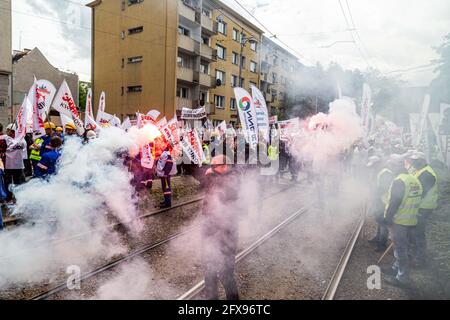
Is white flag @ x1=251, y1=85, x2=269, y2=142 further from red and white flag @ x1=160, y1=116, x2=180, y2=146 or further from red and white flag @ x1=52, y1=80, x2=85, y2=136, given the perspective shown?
red and white flag @ x1=52, y1=80, x2=85, y2=136

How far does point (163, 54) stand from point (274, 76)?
1978 centimetres

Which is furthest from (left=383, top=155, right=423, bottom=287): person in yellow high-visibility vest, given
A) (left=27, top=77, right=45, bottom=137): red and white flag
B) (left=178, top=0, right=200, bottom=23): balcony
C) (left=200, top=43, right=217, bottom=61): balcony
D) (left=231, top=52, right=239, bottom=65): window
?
(left=231, top=52, right=239, bottom=65): window

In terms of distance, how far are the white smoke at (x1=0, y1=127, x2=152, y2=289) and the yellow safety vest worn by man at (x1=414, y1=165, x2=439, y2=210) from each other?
523cm

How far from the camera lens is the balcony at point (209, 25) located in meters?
27.5

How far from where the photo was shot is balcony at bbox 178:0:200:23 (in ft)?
81.4

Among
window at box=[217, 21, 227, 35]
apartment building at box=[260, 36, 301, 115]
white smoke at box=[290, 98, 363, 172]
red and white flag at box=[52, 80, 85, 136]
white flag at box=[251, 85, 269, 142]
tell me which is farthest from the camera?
apartment building at box=[260, 36, 301, 115]

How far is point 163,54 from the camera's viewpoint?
25.0 metres

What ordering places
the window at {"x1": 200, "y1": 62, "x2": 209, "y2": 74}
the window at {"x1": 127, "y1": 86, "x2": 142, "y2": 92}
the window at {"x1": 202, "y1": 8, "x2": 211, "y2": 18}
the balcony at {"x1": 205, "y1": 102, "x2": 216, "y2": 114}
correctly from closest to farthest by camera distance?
the window at {"x1": 127, "y1": 86, "x2": 142, "y2": 92} < the window at {"x1": 202, "y1": 8, "x2": 211, "y2": 18} < the balcony at {"x1": 205, "y1": 102, "x2": 216, "y2": 114} < the window at {"x1": 200, "y1": 62, "x2": 209, "y2": 74}

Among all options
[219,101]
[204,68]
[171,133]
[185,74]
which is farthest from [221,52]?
[171,133]

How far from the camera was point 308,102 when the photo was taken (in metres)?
23.6

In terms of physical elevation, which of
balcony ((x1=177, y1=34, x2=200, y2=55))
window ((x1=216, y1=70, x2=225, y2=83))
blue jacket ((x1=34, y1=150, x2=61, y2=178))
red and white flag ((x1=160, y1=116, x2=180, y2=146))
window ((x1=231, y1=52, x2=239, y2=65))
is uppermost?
window ((x1=231, y1=52, x2=239, y2=65))

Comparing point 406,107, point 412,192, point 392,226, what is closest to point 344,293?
point 392,226

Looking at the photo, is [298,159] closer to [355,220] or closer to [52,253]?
[355,220]

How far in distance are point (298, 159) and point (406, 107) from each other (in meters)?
26.1
